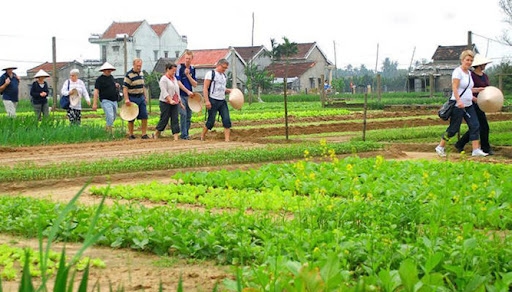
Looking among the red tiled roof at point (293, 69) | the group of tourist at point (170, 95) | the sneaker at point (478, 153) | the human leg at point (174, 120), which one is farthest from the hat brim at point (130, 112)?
the red tiled roof at point (293, 69)

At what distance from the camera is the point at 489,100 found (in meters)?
15.1

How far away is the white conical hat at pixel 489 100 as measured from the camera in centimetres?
1515

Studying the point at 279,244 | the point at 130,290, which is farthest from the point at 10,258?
the point at 279,244

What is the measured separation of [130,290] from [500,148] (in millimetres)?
11717

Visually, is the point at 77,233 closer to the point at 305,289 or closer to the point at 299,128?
the point at 305,289

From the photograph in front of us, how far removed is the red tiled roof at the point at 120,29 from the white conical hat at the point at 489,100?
243 ft

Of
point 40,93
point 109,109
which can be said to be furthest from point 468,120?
point 40,93

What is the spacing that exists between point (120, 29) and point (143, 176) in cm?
7767

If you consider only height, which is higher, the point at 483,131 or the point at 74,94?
the point at 74,94

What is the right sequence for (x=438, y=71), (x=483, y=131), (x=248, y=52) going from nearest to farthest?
(x=483, y=131), (x=438, y=71), (x=248, y=52)

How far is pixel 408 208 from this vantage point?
7508 millimetres

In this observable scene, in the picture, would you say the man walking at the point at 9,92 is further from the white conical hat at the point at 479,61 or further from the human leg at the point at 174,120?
the white conical hat at the point at 479,61

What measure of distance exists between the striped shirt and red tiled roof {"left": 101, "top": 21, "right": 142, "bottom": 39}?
6870 centimetres

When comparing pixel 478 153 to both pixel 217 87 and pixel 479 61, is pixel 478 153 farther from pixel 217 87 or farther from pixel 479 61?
pixel 217 87
